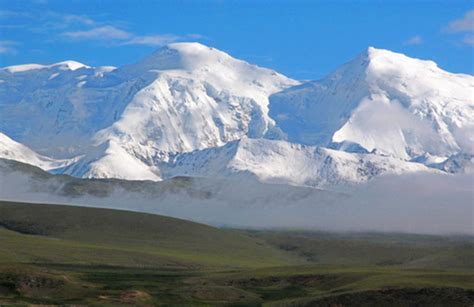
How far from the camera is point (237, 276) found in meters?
193

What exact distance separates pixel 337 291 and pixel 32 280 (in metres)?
41.5

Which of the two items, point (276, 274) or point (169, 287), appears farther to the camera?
point (276, 274)

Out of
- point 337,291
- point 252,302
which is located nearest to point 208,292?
point 252,302

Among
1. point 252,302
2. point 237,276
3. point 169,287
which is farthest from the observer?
point 237,276

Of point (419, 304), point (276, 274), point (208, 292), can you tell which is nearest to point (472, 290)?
point (419, 304)

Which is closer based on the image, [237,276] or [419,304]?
[419,304]

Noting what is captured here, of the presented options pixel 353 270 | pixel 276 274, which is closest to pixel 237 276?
pixel 276 274

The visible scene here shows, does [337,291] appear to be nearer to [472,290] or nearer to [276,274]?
[472,290]

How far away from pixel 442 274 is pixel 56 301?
60300 millimetres

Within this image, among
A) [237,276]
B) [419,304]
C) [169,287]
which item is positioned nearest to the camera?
[419,304]

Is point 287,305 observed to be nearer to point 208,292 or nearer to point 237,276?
Result: point 208,292

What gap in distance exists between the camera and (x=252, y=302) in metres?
160

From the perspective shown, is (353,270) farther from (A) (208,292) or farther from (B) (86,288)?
(B) (86,288)

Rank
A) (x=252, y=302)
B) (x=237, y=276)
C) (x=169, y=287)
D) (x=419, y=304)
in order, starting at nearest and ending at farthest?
(x=419, y=304) → (x=252, y=302) → (x=169, y=287) → (x=237, y=276)
